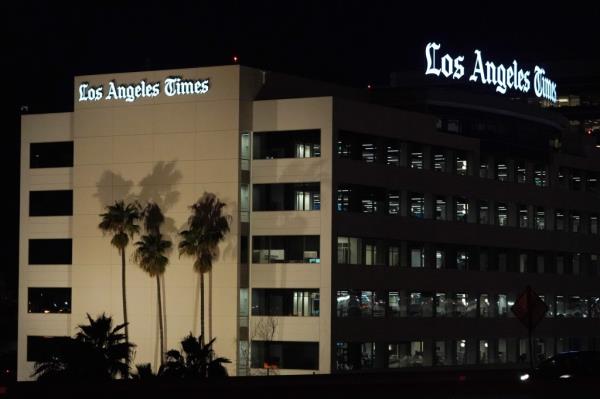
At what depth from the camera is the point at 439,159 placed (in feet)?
301

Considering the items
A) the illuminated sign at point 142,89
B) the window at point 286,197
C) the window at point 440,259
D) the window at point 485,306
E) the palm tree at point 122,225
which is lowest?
the window at point 485,306

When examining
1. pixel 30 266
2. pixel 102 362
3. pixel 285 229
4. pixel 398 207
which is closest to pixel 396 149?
pixel 398 207

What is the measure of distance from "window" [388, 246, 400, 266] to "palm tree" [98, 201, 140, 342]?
17586 millimetres

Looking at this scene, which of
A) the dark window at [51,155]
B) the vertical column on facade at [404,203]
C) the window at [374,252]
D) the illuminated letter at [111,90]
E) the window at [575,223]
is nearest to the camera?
the window at [374,252]

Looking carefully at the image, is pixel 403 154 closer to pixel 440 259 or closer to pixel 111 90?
pixel 440 259

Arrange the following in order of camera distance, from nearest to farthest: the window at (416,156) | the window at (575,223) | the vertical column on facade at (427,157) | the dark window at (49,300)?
the dark window at (49,300)
the window at (416,156)
the vertical column on facade at (427,157)
the window at (575,223)

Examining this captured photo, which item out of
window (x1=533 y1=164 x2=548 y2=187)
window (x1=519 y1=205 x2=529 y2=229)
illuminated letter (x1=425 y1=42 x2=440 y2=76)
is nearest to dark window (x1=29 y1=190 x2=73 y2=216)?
illuminated letter (x1=425 y1=42 x2=440 y2=76)

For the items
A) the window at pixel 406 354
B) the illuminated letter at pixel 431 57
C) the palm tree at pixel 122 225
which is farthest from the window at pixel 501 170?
the palm tree at pixel 122 225

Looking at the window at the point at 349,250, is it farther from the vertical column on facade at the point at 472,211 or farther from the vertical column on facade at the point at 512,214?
the vertical column on facade at the point at 512,214

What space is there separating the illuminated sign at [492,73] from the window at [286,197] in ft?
50.8

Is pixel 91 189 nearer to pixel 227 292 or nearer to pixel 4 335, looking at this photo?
pixel 227 292

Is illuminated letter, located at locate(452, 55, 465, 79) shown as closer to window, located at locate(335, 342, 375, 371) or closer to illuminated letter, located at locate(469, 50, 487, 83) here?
illuminated letter, located at locate(469, 50, 487, 83)

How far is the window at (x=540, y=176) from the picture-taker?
102875mm

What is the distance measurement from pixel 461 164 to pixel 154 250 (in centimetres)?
2556
